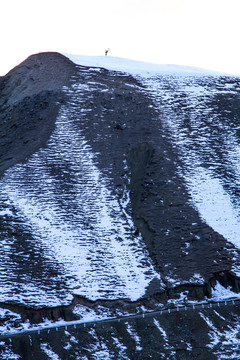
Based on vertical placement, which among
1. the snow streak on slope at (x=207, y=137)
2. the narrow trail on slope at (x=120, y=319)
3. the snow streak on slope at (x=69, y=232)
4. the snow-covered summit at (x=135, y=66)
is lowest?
the narrow trail on slope at (x=120, y=319)

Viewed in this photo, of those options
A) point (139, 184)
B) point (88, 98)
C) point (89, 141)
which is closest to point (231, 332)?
point (139, 184)

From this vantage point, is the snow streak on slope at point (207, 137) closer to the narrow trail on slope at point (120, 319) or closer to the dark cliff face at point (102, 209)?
the dark cliff face at point (102, 209)

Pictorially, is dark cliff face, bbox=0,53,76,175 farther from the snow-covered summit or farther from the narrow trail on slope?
the narrow trail on slope

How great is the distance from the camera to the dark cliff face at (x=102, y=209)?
2455 centimetres

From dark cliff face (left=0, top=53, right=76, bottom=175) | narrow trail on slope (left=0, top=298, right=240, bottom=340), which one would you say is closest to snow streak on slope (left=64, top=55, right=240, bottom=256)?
dark cliff face (left=0, top=53, right=76, bottom=175)

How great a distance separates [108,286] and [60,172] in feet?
31.0

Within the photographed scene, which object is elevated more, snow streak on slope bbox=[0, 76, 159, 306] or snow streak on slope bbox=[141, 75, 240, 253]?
snow streak on slope bbox=[141, 75, 240, 253]

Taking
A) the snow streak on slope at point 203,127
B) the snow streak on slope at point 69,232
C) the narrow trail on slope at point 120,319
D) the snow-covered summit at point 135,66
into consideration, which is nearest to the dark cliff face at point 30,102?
the snow streak on slope at point 69,232

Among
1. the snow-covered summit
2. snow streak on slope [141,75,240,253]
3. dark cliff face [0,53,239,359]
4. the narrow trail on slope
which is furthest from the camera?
the snow-covered summit

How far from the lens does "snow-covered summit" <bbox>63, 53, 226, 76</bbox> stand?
152 ft

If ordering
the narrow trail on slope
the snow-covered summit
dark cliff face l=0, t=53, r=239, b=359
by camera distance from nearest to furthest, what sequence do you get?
the narrow trail on slope
dark cliff face l=0, t=53, r=239, b=359
the snow-covered summit

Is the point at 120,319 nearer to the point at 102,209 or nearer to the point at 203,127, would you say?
the point at 102,209

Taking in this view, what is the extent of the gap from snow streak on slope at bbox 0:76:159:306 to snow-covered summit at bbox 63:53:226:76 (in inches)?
488

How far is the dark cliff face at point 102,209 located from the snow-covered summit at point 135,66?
5.21 ft
